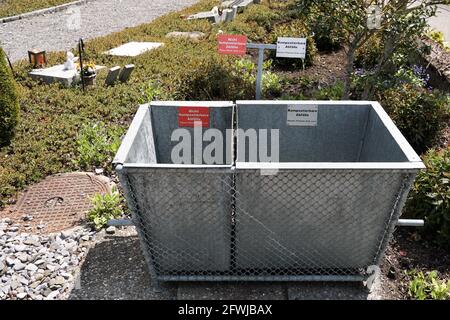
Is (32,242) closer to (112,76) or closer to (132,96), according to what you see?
(132,96)

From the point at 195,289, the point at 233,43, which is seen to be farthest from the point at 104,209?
the point at 233,43

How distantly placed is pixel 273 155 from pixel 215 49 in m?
5.28

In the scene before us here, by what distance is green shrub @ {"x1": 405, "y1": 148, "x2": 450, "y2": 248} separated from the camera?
3832 mm

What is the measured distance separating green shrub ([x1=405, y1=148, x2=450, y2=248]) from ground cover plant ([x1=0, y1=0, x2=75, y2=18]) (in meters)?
12.7

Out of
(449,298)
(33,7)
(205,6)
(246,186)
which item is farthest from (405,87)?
(33,7)

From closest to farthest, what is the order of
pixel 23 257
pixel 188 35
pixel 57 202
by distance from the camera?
pixel 23 257 → pixel 57 202 → pixel 188 35

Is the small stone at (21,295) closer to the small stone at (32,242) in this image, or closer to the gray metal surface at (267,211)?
the small stone at (32,242)

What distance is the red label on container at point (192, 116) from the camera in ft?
12.9

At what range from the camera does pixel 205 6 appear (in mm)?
13859

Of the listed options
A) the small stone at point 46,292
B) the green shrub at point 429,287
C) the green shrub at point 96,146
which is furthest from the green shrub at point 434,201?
the green shrub at point 96,146

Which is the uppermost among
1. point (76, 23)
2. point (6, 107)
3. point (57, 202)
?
point (6, 107)

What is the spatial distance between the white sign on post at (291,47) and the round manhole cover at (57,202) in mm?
2818

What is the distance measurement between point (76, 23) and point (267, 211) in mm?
11292

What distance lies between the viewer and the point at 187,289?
3469 millimetres
